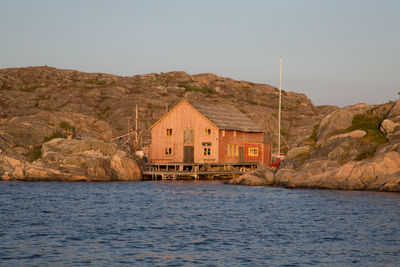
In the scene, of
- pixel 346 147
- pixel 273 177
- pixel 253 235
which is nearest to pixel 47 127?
pixel 273 177

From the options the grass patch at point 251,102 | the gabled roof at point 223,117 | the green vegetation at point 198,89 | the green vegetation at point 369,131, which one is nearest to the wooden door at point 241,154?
the gabled roof at point 223,117

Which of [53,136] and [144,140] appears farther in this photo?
[144,140]

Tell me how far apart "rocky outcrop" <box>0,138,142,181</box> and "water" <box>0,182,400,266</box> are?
10790 millimetres

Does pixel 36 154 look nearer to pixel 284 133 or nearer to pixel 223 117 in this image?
pixel 223 117

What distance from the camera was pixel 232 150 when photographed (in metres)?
67.4

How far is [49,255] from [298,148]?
129ft

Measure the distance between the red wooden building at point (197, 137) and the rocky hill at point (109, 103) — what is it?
10431 millimetres

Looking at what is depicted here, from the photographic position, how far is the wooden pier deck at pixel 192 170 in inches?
2562

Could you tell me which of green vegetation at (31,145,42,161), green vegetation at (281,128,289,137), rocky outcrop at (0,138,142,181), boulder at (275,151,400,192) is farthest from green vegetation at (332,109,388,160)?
green vegetation at (281,128,289,137)

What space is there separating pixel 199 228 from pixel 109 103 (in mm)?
82755

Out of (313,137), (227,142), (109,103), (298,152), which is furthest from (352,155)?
(109,103)

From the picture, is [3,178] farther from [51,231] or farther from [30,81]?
[30,81]

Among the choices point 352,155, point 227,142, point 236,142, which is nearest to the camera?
point 352,155

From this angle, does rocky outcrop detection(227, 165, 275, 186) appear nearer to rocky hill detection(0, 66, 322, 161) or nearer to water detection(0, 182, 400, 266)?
rocky hill detection(0, 66, 322, 161)
